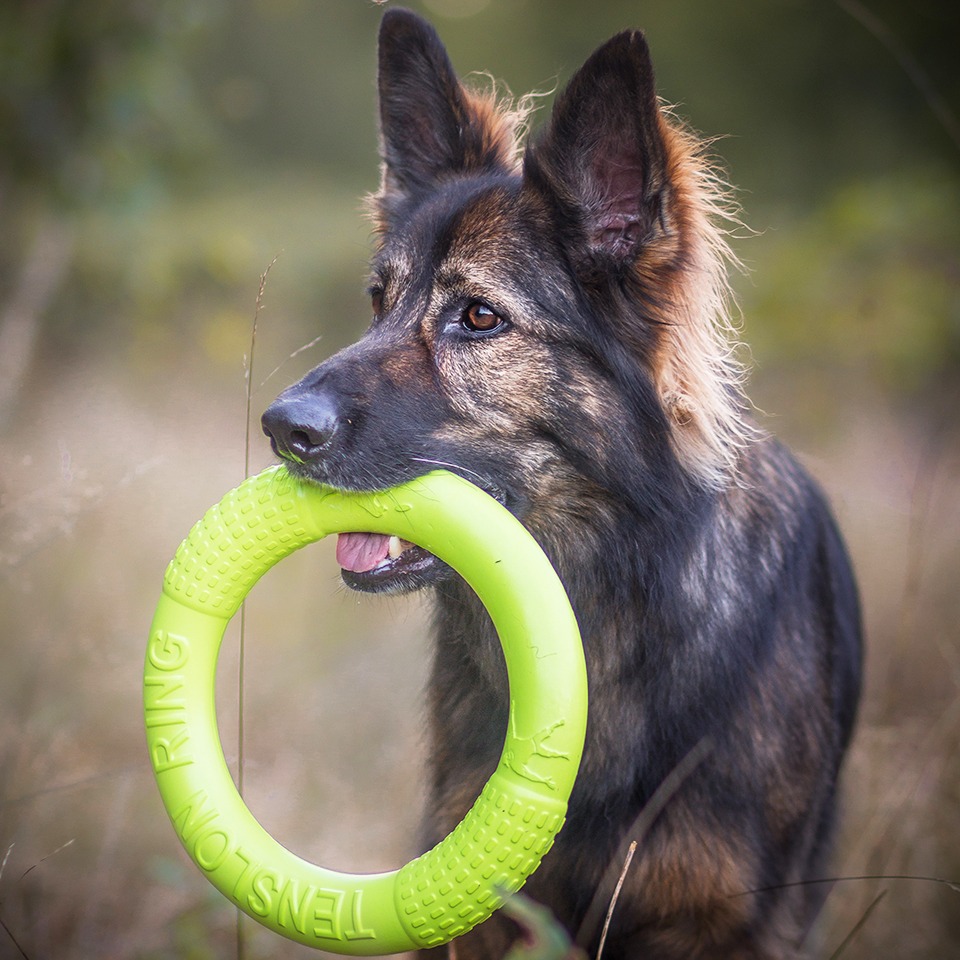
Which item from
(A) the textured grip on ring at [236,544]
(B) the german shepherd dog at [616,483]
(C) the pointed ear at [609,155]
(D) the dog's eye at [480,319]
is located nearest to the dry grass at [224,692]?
(A) the textured grip on ring at [236,544]

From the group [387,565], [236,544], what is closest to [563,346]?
[387,565]

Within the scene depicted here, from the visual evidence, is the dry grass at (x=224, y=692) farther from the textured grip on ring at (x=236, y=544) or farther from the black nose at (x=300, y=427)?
the black nose at (x=300, y=427)

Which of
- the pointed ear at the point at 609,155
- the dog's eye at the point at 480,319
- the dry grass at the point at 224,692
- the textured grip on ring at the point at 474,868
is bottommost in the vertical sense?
the dry grass at the point at 224,692

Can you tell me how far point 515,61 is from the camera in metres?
9.29

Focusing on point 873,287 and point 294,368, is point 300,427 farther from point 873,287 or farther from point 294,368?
point 873,287

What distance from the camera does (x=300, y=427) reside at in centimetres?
239

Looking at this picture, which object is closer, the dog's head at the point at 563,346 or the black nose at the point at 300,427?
the black nose at the point at 300,427

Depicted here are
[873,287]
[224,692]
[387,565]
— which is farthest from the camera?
[873,287]

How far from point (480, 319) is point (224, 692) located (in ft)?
10.1

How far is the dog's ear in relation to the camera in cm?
320

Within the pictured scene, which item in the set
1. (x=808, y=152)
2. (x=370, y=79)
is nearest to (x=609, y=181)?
(x=808, y=152)

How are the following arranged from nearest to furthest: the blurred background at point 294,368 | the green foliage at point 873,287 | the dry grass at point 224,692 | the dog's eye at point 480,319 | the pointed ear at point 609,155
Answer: the pointed ear at point 609,155 < the dog's eye at point 480,319 < the dry grass at point 224,692 < the blurred background at point 294,368 < the green foliage at point 873,287

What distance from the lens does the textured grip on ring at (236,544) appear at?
7.84 feet

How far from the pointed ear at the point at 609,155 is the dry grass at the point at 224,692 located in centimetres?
134
